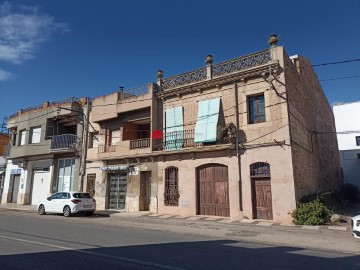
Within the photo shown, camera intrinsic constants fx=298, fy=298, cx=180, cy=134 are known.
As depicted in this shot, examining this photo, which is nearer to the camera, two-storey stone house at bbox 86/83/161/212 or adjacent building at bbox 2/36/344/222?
adjacent building at bbox 2/36/344/222

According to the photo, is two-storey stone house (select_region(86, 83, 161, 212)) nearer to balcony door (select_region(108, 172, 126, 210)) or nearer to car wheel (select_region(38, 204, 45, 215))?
balcony door (select_region(108, 172, 126, 210))

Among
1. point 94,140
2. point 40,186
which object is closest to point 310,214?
point 94,140

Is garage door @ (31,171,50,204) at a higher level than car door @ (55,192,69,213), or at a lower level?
higher

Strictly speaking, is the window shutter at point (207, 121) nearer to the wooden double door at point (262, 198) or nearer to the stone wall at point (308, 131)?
the wooden double door at point (262, 198)

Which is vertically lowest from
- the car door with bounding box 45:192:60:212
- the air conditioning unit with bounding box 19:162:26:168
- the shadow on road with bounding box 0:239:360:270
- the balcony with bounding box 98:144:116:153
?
the shadow on road with bounding box 0:239:360:270

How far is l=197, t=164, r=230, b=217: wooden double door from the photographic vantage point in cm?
1678

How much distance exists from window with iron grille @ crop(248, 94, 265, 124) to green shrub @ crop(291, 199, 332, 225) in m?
4.95

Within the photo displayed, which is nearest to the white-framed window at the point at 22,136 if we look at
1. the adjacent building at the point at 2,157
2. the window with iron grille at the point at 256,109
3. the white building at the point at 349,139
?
the adjacent building at the point at 2,157

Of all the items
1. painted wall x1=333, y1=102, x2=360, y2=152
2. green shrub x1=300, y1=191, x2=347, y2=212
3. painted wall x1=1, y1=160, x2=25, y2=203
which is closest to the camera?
green shrub x1=300, y1=191, x2=347, y2=212

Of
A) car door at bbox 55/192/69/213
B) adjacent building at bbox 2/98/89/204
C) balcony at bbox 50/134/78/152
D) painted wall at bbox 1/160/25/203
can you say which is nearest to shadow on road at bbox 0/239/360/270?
car door at bbox 55/192/69/213

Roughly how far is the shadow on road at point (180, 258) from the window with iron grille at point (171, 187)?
33.3 ft

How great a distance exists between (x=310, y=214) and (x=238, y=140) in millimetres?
5185

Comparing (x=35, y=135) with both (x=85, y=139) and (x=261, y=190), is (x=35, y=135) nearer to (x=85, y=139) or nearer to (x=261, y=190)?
(x=85, y=139)

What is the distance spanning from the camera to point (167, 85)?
20438 mm
